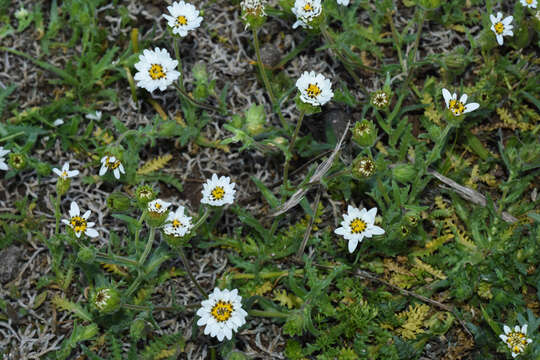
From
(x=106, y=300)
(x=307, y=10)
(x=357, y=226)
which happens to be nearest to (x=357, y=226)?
(x=357, y=226)

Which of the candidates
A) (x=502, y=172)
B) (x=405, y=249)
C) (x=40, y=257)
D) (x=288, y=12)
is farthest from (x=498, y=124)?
(x=40, y=257)

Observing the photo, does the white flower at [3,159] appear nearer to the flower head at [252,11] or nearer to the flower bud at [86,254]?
the flower bud at [86,254]

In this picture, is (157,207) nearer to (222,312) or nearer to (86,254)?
(86,254)

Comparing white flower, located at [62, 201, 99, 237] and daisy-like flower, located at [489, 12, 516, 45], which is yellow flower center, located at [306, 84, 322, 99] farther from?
white flower, located at [62, 201, 99, 237]

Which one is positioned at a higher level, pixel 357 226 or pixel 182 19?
pixel 182 19

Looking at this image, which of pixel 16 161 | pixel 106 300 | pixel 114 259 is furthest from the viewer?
pixel 16 161

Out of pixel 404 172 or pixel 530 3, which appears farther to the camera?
pixel 530 3

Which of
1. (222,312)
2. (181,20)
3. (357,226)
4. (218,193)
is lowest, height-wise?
(222,312)
